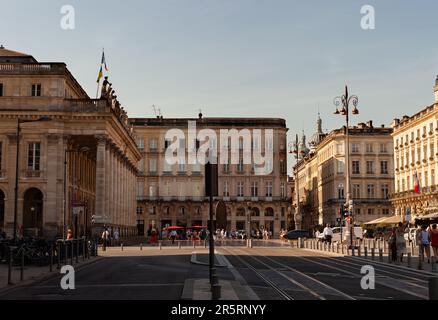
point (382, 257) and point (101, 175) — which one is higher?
point (101, 175)

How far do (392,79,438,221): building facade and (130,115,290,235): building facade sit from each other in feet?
91.3

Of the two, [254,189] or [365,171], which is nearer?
[365,171]

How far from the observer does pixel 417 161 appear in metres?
86.2

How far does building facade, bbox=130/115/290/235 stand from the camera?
118m

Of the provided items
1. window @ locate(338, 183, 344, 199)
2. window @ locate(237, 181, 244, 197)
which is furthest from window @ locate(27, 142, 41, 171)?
window @ locate(338, 183, 344, 199)

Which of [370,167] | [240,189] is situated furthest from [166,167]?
[370,167]

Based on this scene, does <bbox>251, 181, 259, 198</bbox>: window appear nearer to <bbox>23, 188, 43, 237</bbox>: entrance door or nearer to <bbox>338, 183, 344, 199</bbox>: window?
<bbox>338, 183, 344, 199</bbox>: window

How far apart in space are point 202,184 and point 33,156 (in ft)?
191

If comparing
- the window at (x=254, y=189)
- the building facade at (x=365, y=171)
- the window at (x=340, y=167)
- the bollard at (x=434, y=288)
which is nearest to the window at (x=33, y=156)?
the bollard at (x=434, y=288)

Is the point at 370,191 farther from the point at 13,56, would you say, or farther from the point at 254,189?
the point at 13,56

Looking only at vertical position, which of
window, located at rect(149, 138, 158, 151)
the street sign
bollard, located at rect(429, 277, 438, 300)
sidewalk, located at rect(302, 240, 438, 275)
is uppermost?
window, located at rect(149, 138, 158, 151)

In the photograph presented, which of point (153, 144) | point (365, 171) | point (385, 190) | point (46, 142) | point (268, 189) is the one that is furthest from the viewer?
point (153, 144)

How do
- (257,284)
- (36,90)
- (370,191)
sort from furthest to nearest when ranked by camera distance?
(370,191)
(36,90)
(257,284)
